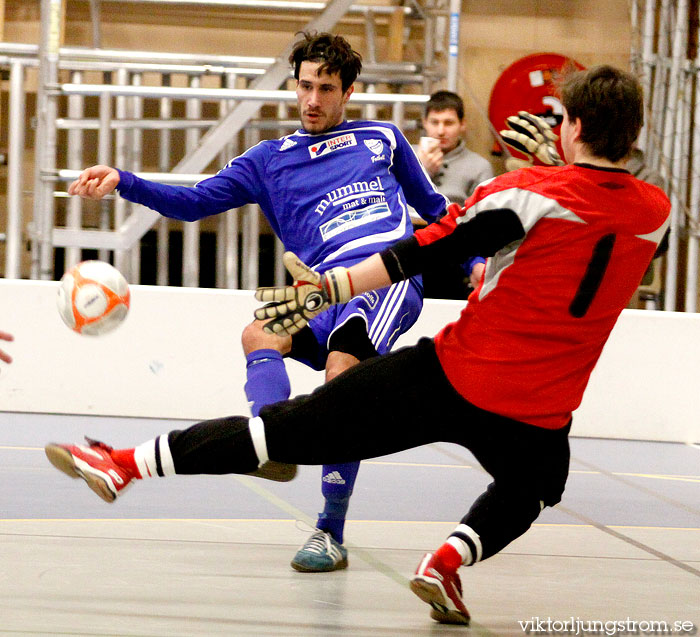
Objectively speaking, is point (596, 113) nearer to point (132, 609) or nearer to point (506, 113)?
point (132, 609)

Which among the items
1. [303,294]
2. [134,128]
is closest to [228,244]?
[134,128]

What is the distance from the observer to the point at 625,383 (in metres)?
7.43

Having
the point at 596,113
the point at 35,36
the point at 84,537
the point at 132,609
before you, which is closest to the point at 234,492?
the point at 84,537

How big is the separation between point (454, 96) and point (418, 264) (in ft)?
14.3

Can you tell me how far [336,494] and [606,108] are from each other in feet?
5.96

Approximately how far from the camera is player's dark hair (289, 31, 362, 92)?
4.15 m

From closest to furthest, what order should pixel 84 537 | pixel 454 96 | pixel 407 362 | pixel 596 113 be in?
pixel 596 113, pixel 407 362, pixel 84 537, pixel 454 96

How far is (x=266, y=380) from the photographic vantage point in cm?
389

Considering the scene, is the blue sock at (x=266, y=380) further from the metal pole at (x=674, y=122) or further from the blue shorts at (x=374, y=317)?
the metal pole at (x=674, y=122)

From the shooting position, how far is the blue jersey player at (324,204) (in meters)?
3.93

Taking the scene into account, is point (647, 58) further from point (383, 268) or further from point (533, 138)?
point (383, 268)

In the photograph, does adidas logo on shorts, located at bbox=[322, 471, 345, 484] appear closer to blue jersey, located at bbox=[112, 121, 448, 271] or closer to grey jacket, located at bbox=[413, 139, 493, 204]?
blue jersey, located at bbox=[112, 121, 448, 271]

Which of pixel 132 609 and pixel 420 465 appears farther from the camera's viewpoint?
pixel 420 465

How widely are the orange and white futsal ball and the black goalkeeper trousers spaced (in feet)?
2.43
